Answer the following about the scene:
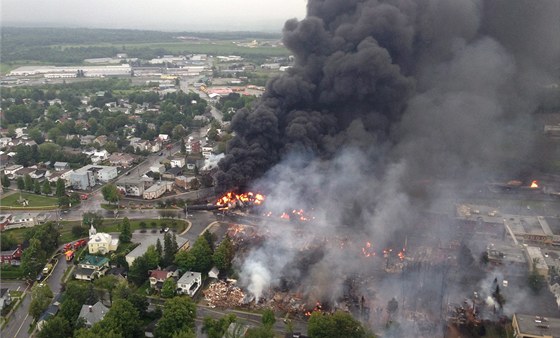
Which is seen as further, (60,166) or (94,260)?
(60,166)

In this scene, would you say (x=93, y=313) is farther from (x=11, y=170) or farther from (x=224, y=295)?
(x=11, y=170)

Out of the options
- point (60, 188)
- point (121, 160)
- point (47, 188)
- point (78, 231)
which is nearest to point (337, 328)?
point (78, 231)

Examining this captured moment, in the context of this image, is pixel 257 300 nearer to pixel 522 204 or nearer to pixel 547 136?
pixel 522 204

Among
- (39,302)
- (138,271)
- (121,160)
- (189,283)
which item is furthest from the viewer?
(121,160)

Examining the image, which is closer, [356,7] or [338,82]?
[338,82]

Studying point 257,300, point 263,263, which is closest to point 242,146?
point 263,263

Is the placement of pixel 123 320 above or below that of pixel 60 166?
below
